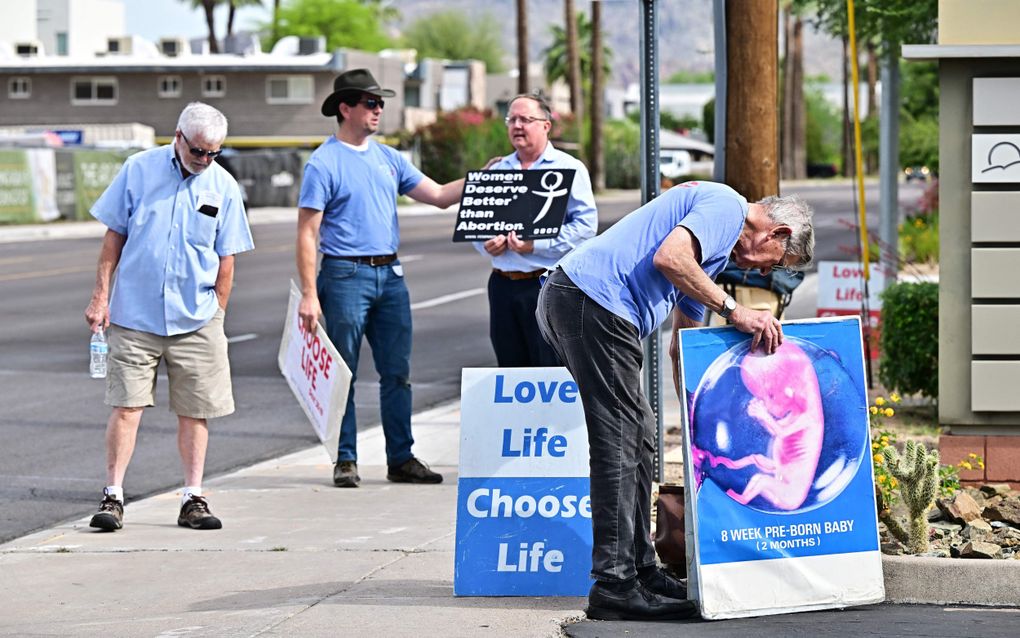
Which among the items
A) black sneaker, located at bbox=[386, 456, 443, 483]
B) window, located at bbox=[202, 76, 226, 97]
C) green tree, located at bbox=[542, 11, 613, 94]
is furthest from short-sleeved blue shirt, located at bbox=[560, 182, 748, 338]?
green tree, located at bbox=[542, 11, 613, 94]

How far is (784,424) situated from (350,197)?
3300mm

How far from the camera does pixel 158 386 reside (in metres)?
13.0

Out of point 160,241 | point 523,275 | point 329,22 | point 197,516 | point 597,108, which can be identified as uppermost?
point 329,22

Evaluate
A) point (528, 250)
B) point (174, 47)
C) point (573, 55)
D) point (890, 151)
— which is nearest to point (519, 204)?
point (528, 250)

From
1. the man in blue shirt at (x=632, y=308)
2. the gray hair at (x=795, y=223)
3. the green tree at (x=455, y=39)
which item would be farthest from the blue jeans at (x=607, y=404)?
the green tree at (x=455, y=39)

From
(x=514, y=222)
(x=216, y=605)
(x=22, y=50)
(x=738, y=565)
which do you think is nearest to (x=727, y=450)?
(x=738, y=565)

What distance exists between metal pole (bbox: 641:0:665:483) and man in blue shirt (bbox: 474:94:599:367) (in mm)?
307

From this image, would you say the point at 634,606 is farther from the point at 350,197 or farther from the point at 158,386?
the point at 158,386

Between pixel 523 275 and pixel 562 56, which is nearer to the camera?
pixel 523 275

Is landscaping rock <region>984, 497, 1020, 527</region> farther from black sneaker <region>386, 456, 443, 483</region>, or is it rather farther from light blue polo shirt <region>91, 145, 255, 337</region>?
light blue polo shirt <region>91, 145, 255, 337</region>

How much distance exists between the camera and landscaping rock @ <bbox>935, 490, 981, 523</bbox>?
6.98 metres

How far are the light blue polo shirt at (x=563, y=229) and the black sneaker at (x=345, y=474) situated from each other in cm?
145

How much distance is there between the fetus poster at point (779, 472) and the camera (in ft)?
18.3

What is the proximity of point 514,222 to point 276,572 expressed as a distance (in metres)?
2.21
